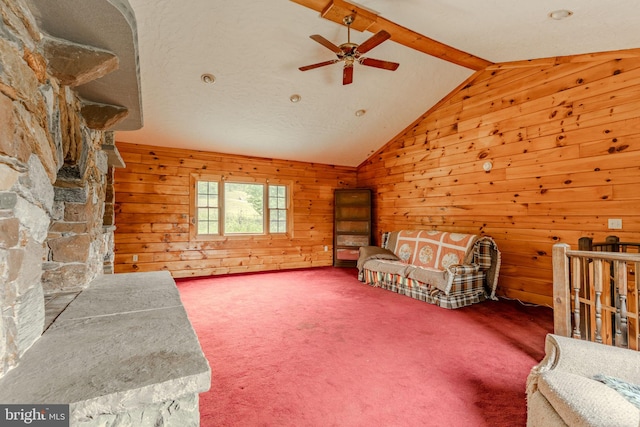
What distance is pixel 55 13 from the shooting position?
107 centimetres

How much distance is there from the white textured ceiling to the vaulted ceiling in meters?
0.01

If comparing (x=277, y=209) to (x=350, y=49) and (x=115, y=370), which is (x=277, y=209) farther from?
(x=115, y=370)

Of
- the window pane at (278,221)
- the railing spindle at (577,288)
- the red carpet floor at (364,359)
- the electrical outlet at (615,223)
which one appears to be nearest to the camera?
the red carpet floor at (364,359)

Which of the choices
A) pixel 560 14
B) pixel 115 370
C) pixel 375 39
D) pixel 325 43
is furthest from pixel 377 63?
pixel 115 370

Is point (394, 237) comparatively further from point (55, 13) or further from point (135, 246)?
point (55, 13)

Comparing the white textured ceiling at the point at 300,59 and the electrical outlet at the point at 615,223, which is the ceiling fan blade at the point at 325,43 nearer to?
the white textured ceiling at the point at 300,59

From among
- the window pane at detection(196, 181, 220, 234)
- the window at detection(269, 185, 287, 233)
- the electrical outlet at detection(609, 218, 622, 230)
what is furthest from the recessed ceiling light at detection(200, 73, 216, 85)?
the electrical outlet at detection(609, 218, 622, 230)

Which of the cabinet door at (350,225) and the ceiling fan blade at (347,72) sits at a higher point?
the ceiling fan blade at (347,72)

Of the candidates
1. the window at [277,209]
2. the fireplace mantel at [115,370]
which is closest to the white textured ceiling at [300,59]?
the window at [277,209]

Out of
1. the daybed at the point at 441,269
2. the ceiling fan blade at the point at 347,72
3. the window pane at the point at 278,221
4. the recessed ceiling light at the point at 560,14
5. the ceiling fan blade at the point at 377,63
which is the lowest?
the daybed at the point at 441,269

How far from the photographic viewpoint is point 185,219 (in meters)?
5.22

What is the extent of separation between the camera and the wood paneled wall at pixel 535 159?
299cm

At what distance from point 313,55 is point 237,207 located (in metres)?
3.30

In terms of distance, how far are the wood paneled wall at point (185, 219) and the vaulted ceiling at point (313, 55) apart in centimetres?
36
